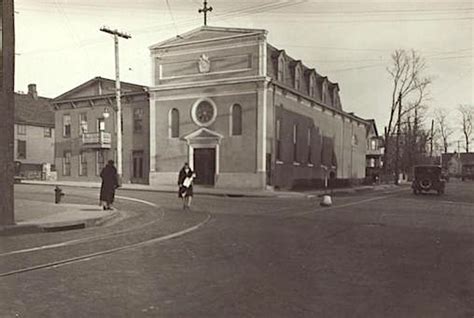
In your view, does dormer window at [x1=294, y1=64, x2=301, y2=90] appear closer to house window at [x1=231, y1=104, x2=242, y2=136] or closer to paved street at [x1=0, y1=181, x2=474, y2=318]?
house window at [x1=231, y1=104, x2=242, y2=136]

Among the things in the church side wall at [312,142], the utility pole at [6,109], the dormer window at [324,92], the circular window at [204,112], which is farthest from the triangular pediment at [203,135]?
the utility pole at [6,109]

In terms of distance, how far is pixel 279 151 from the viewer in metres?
34.8

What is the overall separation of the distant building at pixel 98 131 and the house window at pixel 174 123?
262 centimetres

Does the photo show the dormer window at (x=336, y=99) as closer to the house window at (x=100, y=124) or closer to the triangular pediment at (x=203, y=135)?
the triangular pediment at (x=203, y=135)

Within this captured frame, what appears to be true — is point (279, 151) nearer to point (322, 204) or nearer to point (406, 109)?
point (322, 204)

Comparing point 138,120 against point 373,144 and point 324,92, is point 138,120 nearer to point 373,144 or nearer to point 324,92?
point 324,92

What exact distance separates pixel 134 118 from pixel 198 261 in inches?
1243

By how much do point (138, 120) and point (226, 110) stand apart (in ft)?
27.2

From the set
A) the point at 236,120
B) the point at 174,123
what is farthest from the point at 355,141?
the point at 174,123

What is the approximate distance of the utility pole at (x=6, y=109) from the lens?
1099 centimetres

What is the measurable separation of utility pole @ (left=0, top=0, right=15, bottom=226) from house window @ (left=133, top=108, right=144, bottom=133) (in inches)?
1037

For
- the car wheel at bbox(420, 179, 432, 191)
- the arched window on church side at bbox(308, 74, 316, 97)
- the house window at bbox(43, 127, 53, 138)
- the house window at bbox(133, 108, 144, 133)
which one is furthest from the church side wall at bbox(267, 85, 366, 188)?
the house window at bbox(43, 127, 53, 138)

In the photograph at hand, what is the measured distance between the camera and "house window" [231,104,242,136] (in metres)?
32.7

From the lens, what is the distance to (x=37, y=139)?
41.1 meters
